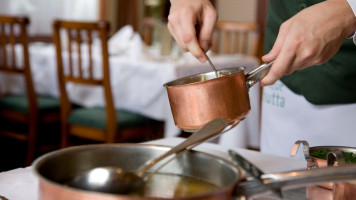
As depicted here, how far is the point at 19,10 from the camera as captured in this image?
182 inches

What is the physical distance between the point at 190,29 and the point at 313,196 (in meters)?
0.39

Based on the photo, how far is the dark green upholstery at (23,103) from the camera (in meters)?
3.22

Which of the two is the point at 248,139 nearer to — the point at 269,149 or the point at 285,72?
the point at 269,149

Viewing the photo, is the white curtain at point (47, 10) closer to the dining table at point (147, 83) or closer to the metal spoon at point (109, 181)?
the dining table at point (147, 83)

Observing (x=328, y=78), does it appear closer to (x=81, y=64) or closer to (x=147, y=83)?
(x=147, y=83)

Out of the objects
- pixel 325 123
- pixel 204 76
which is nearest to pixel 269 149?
pixel 325 123

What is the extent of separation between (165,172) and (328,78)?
0.85 m

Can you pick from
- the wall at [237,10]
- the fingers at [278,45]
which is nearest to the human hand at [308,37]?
the fingers at [278,45]

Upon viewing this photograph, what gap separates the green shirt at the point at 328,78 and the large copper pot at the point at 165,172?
32.5 inches

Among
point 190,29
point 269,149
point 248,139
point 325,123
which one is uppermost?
point 190,29

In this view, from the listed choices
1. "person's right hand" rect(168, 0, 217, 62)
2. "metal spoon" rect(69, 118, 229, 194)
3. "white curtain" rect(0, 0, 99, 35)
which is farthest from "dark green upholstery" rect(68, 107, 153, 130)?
"metal spoon" rect(69, 118, 229, 194)

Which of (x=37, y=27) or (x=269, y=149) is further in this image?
(x=37, y=27)

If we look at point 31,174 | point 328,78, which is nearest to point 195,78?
point 31,174

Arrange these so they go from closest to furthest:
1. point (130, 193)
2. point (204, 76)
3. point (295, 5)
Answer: point (130, 193) < point (204, 76) < point (295, 5)
